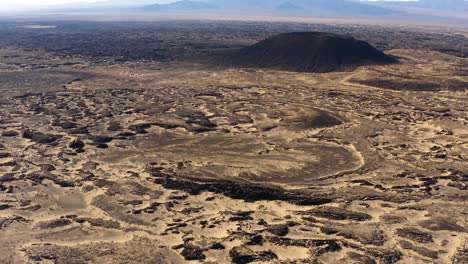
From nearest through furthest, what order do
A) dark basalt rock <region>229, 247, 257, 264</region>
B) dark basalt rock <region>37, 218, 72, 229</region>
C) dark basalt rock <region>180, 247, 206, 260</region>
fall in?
dark basalt rock <region>229, 247, 257, 264</region>, dark basalt rock <region>180, 247, 206, 260</region>, dark basalt rock <region>37, 218, 72, 229</region>

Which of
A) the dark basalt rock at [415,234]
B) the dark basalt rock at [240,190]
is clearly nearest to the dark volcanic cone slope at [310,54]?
the dark basalt rock at [240,190]

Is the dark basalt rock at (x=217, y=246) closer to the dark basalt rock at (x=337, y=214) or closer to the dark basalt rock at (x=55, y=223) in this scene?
the dark basalt rock at (x=337, y=214)

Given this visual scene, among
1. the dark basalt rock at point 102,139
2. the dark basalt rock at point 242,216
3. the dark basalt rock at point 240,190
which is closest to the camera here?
the dark basalt rock at point 242,216

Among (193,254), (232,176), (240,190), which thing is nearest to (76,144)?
(232,176)

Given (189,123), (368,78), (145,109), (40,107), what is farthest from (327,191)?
(368,78)

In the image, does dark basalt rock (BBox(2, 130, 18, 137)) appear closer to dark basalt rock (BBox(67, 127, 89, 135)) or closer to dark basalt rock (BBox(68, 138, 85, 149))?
dark basalt rock (BBox(67, 127, 89, 135))

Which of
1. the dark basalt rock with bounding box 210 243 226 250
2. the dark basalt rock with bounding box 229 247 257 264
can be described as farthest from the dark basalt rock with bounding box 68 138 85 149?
Result: the dark basalt rock with bounding box 229 247 257 264
